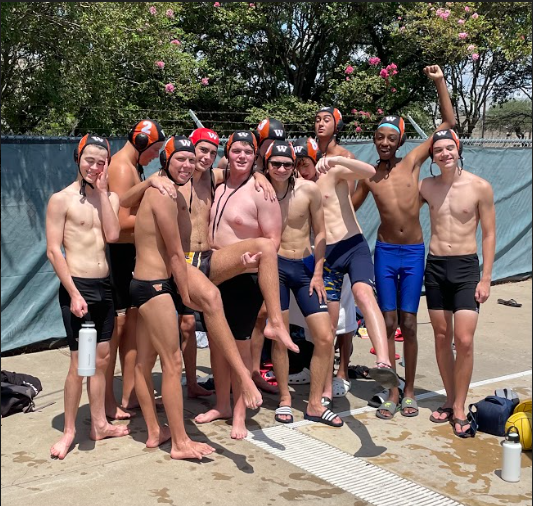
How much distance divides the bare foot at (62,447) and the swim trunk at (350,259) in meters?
2.32

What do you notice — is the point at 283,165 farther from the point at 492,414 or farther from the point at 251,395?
the point at 492,414

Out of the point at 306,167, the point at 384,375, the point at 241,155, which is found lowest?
the point at 384,375

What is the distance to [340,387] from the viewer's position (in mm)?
6270

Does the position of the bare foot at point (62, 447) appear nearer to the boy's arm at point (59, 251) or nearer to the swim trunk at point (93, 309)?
the swim trunk at point (93, 309)

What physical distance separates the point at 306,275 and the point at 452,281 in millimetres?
1124

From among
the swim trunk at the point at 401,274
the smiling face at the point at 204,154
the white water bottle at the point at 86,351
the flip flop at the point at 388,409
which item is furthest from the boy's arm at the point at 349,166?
the white water bottle at the point at 86,351

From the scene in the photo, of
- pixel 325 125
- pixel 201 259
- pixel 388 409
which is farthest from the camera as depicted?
pixel 325 125

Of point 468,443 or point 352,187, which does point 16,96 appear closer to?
point 352,187

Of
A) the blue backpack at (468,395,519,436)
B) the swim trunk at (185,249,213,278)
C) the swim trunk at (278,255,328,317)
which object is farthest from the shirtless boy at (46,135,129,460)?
the blue backpack at (468,395,519,436)

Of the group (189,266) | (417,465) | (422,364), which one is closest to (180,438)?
(189,266)

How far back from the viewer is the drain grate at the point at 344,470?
427cm

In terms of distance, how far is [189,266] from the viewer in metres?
4.91

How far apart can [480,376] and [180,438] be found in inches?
132

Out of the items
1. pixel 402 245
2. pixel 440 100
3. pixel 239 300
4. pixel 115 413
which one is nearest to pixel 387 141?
pixel 440 100
